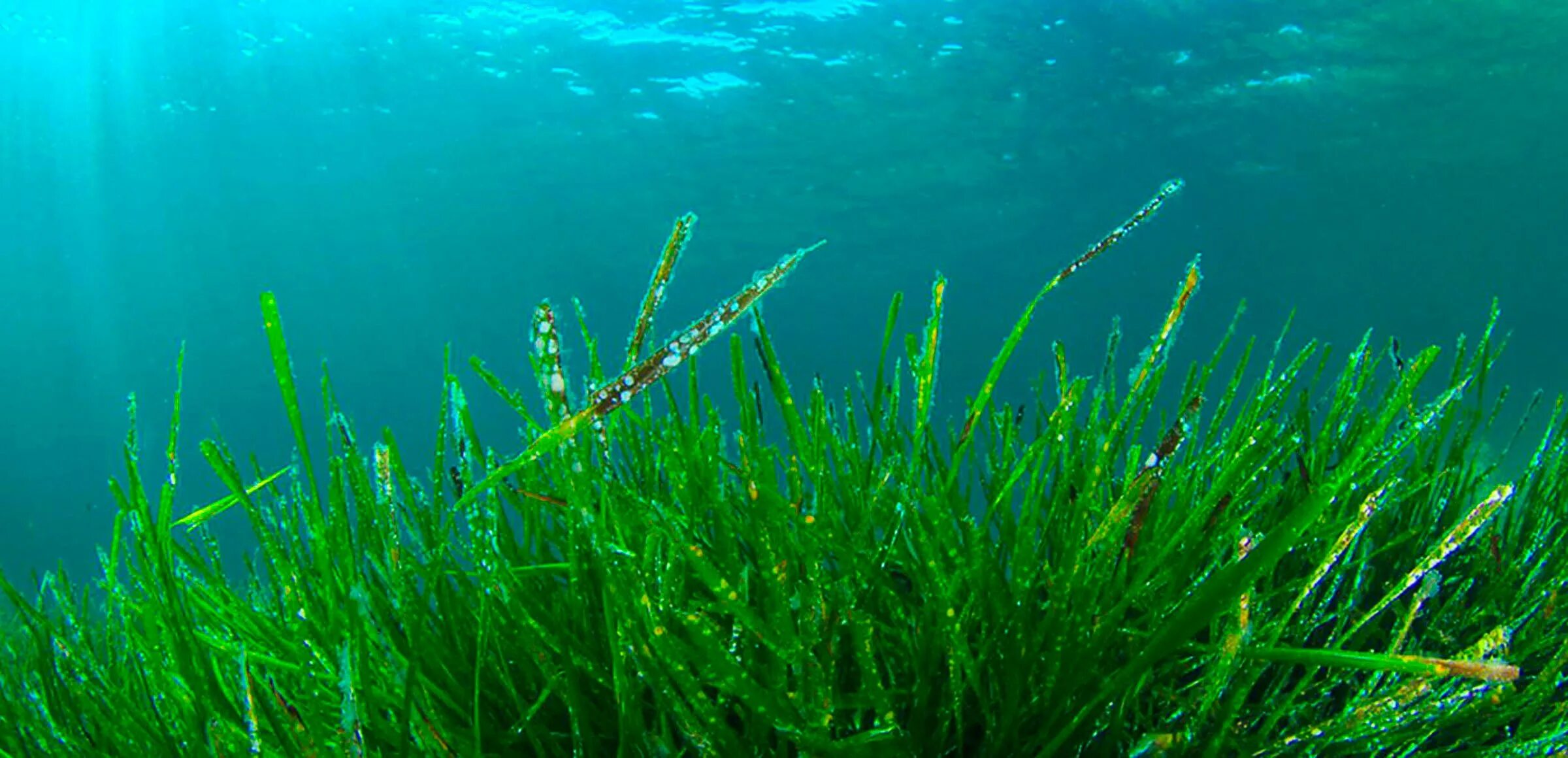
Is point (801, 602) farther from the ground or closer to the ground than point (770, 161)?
farther from the ground

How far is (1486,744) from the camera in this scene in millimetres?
1105

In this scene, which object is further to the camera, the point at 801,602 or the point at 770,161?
the point at 770,161

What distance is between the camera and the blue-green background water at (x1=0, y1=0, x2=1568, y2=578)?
27.6 meters

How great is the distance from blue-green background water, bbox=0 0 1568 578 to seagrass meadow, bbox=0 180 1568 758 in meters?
16.7

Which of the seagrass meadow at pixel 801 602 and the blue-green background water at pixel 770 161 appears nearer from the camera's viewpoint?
the seagrass meadow at pixel 801 602

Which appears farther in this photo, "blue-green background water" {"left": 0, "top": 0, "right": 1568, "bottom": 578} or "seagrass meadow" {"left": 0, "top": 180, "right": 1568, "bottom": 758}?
"blue-green background water" {"left": 0, "top": 0, "right": 1568, "bottom": 578}

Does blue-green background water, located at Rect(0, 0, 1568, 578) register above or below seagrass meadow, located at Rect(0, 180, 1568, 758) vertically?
below

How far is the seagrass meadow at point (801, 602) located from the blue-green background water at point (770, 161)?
16.7m

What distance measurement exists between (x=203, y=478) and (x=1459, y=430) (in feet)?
268

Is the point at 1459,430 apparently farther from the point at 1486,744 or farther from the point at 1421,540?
the point at 1486,744

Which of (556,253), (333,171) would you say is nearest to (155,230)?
(333,171)

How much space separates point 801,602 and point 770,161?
34872mm

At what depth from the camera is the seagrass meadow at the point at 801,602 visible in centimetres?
91

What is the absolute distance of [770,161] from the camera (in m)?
35.0
